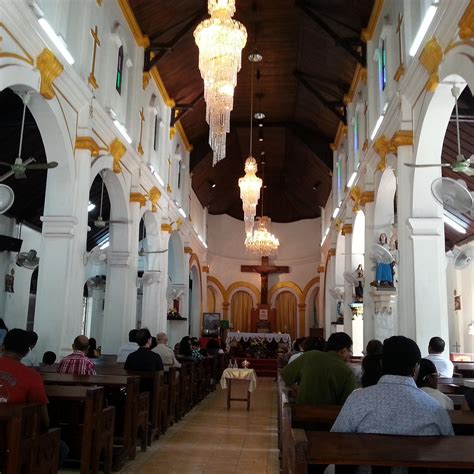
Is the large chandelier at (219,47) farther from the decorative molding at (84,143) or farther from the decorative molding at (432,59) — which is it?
the decorative molding at (432,59)

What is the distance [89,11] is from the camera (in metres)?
9.30

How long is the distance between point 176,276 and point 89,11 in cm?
1145

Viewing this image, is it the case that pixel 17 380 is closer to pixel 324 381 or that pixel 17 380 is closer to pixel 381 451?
pixel 324 381

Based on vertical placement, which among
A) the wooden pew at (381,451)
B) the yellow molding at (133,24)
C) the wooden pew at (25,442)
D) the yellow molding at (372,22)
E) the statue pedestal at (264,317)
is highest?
the yellow molding at (133,24)

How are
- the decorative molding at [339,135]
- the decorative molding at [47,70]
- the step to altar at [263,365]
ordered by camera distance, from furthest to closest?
the step to altar at [263,365], the decorative molding at [339,135], the decorative molding at [47,70]

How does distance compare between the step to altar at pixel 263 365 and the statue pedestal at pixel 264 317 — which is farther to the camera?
the statue pedestal at pixel 264 317

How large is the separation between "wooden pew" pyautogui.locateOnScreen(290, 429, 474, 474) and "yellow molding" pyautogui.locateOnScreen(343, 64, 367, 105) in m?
11.2

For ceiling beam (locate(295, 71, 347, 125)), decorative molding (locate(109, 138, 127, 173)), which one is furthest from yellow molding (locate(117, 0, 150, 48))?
ceiling beam (locate(295, 71, 347, 125))

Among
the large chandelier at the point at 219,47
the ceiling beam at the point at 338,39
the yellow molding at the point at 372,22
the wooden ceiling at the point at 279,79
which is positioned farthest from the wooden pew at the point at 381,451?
the ceiling beam at the point at 338,39

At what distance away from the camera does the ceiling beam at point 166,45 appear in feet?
41.8

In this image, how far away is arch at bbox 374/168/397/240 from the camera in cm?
1062

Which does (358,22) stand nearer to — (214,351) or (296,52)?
(296,52)

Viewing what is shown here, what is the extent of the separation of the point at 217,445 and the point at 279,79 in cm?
1181

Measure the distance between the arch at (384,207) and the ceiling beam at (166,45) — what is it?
229 inches
